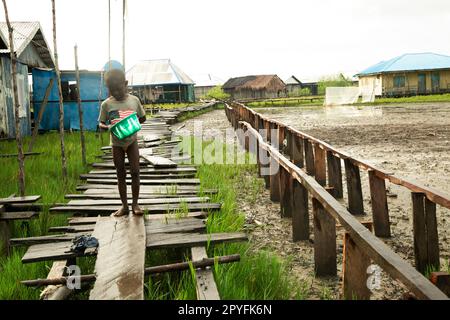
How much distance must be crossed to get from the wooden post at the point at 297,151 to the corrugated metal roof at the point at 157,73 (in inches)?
1349

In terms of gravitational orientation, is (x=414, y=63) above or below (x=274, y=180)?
above

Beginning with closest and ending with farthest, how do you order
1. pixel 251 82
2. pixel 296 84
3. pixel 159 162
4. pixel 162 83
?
pixel 159 162, pixel 162 83, pixel 251 82, pixel 296 84

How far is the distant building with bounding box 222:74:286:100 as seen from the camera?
60.1m

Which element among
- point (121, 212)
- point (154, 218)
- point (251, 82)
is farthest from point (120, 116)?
point (251, 82)

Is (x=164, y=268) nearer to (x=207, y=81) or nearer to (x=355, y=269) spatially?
(x=355, y=269)

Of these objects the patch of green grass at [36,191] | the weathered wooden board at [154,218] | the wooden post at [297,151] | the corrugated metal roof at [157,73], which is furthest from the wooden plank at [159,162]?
the corrugated metal roof at [157,73]

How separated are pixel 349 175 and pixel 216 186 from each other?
1.96 meters

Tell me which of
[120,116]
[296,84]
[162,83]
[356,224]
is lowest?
[356,224]

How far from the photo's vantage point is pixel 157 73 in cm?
4472

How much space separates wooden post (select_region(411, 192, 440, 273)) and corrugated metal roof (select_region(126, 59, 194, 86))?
131 feet

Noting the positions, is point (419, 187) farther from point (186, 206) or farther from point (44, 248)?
point (44, 248)

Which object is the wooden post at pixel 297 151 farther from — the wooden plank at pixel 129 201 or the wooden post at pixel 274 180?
the wooden plank at pixel 129 201

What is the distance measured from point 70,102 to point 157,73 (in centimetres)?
2820
